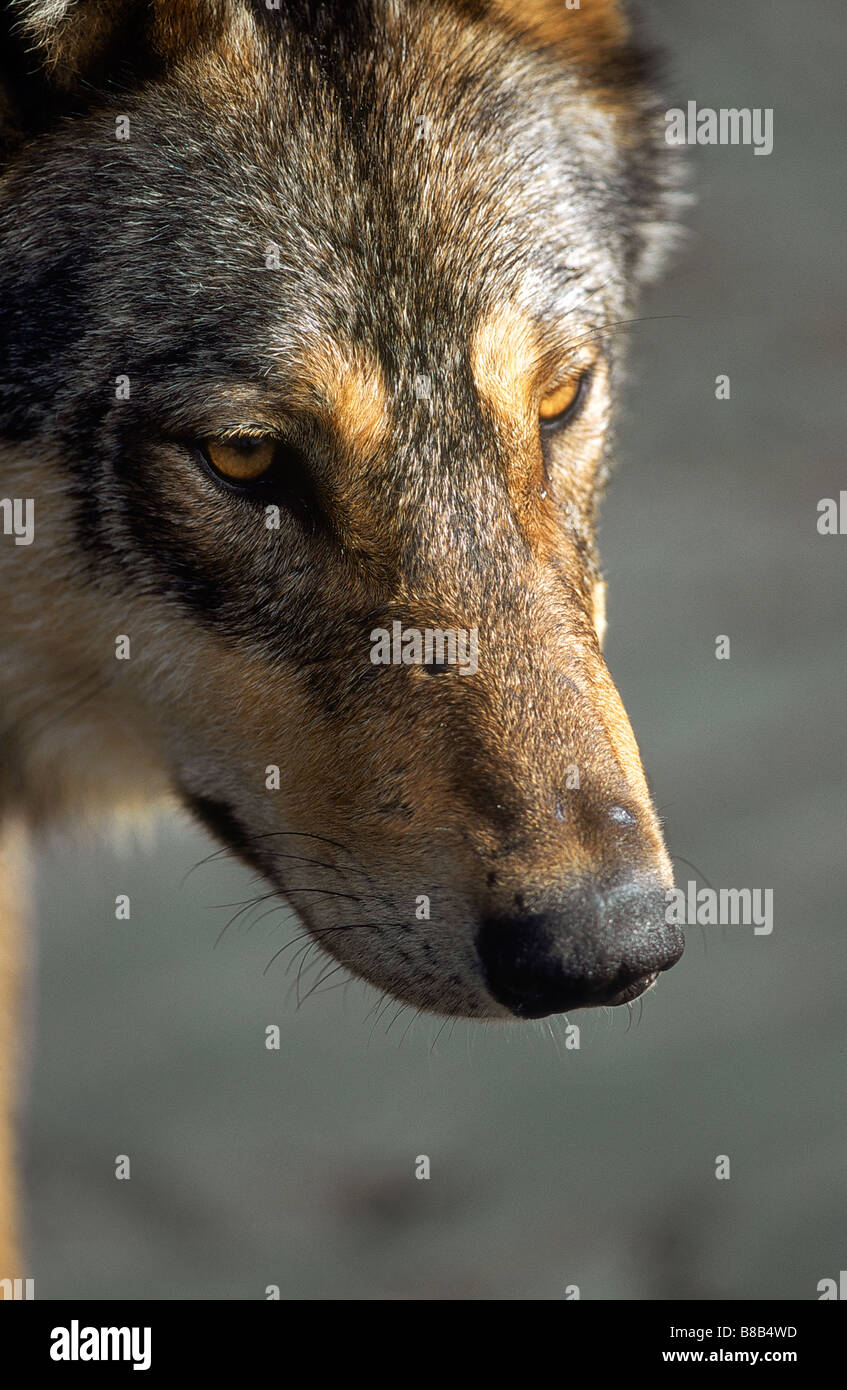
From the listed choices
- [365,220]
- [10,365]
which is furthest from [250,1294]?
[365,220]

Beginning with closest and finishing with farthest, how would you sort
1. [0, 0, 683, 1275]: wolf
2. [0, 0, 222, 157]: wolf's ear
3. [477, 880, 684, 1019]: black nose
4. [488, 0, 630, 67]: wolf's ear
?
1. [477, 880, 684, 1019]: black nose
2. [0, 0, 683, 1275]: wolf
3. [0, 0, 222, 157]: wolf's ear
4. [488, 0, 630, 67]: wolf's ear

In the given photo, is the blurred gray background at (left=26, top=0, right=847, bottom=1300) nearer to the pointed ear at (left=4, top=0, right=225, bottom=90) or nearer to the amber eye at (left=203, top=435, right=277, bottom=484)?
the amber eye at (left=203, top=435, right=277, bottom=484)

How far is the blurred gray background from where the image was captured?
461 centimetres

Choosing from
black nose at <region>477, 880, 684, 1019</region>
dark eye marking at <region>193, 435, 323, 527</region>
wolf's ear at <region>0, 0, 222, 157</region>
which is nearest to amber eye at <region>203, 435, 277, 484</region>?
dark eye marking at <region>193, 435, 323, 527</region>

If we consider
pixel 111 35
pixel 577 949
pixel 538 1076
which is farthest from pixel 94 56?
pixel 538 1076

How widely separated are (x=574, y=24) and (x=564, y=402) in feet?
3.83

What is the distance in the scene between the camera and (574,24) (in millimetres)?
3729

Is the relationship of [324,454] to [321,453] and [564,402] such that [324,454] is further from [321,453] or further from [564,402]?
[564,402]

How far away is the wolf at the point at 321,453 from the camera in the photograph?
2809 mm

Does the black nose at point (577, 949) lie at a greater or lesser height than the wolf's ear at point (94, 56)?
lesser

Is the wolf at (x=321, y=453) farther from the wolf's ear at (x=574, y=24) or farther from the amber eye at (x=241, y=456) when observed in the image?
the wolf's ear at (x=574, y=24)

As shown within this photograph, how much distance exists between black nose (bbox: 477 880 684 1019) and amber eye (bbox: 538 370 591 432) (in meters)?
1.18

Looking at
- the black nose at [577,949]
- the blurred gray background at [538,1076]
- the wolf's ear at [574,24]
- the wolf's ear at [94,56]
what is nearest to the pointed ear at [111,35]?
the wolf's ear at [94,56]
